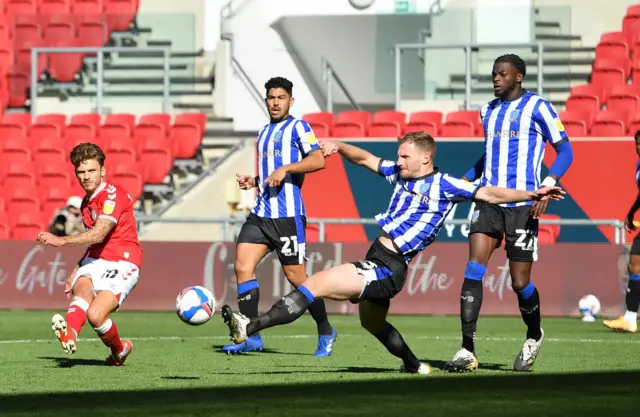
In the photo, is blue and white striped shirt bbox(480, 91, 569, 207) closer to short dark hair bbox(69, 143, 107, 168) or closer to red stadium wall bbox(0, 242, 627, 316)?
short dark hair bbox(69, 143, 107, 168)

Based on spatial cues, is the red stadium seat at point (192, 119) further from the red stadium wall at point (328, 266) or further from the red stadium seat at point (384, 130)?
the red stadium wall at point (328, 266)

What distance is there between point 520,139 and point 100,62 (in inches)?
554

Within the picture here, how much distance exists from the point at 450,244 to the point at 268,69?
8.26 metres

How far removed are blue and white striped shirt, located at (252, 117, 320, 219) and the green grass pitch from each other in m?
1.11

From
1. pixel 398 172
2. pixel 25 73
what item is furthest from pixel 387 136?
pixel 398 172

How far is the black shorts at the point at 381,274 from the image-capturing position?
25.3ft

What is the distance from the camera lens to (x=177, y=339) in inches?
460

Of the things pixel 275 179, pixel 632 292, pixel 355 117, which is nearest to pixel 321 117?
pixel 355 117

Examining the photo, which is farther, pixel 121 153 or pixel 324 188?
pixel 121 153

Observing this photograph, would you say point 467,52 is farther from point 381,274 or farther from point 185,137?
point 381,274

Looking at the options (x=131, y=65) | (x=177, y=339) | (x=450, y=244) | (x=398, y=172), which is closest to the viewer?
(x=398, y=172)

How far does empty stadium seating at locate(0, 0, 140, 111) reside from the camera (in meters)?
22.6

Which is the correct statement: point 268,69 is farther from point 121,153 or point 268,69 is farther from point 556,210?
point 556,210

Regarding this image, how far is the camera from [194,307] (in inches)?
324
